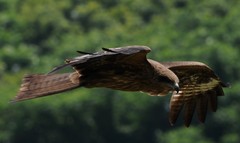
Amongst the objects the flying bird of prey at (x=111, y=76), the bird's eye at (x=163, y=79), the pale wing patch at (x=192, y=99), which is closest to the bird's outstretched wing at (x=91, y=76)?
the flying bird of prey at (x=111, y=76)

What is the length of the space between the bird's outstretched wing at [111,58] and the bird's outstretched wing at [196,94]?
218 cm

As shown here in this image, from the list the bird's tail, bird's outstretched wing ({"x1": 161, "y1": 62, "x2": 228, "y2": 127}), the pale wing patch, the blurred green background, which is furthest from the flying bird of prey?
the blurred green background

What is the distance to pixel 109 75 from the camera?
14078mm

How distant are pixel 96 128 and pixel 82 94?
15.2 feet

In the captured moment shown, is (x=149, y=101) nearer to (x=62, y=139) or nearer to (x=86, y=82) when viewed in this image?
(x=62, y=139)

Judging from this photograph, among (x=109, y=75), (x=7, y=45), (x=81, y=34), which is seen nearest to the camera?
(x=109, y=75)

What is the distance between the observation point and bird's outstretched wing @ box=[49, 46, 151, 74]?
1334cm

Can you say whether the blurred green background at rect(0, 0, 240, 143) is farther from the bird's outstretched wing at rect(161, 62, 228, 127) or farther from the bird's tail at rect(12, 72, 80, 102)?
the bird's tail at rect(12, 72, 80, 102)

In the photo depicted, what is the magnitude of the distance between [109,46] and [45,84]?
4357 centimetres

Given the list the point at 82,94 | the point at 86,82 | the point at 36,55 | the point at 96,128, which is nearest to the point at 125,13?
the point at 36,55

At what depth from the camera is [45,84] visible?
46.0 feet

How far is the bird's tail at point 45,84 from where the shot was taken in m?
13.7

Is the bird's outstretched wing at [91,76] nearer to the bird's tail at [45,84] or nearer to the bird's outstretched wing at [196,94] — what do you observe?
the bird's tail at [45,84]

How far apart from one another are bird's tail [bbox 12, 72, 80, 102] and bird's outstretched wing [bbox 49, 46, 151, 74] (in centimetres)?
20
